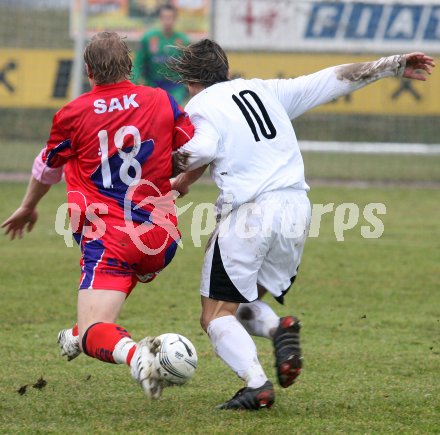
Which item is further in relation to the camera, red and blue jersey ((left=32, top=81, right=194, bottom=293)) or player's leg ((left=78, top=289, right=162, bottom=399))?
red and blue jersey ((left=32, top=81, right=194, bottom=293))

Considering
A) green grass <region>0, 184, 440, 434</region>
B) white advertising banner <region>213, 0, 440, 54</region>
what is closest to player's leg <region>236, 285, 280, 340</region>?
green grass <region>0, 184, 440, 434</region>

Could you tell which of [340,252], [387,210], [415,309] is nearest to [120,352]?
[415,309]

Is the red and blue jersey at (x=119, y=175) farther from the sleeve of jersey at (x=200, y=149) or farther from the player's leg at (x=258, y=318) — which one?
the player's leg at (x=258, y=318)

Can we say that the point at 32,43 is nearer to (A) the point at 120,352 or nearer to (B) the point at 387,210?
(B) the point at 387,210

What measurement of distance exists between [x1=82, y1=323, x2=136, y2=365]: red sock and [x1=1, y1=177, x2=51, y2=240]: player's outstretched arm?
3.02ft

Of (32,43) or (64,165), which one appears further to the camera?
(32,43)

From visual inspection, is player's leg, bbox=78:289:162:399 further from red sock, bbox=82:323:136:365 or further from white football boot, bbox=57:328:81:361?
white football boot, bbox=57:328:81:361

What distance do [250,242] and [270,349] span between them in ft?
5.64

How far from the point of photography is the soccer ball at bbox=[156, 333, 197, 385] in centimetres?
418

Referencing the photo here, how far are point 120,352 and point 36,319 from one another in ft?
9.56

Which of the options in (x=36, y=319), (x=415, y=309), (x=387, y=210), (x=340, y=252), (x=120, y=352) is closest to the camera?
(x=120, y=352)

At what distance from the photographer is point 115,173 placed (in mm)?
4754

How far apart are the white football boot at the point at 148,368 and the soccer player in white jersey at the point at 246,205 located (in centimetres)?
70

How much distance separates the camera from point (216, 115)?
493 cm
